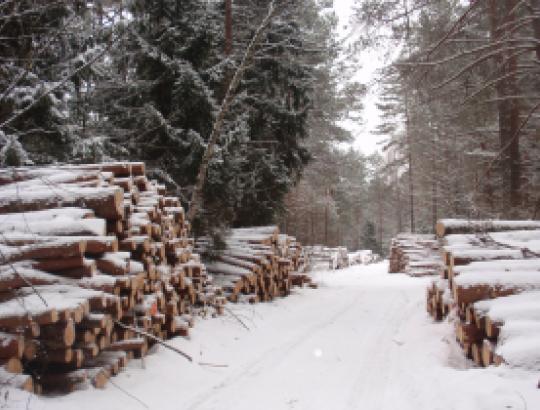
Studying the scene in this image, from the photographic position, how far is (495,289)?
569 cm

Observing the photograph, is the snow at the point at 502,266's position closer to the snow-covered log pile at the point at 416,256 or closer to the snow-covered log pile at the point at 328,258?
the snow-covered log pile at the point at 416,256

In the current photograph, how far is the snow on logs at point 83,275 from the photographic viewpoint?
4.42 metres

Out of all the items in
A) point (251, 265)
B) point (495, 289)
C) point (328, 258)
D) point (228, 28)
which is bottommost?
point (328, 258)

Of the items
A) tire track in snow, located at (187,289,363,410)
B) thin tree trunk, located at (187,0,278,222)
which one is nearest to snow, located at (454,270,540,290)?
tire track in snow, located at (187,289,363,410)

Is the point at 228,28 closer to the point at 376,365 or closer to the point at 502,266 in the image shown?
the point at 502,266

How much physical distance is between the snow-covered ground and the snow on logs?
328mm

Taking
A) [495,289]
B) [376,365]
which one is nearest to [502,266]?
[495,289]

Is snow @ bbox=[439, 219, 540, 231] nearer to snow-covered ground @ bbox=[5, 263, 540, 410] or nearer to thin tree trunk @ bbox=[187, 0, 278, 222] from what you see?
snow-covered ground @ bbox=[5, 263, 540, 410]

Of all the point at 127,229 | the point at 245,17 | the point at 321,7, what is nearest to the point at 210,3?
the point at 245,17

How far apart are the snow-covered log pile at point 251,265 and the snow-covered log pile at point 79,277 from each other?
3235 millimetres

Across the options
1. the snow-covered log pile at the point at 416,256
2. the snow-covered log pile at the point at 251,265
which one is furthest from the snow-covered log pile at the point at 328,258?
the snow-covered log pile at the point at 251,265

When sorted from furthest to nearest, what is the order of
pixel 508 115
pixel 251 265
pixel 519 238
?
pixel 508 115, pixel 251 265, pixel 519 238

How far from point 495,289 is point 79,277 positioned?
4.84m

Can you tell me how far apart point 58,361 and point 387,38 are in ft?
27.4
